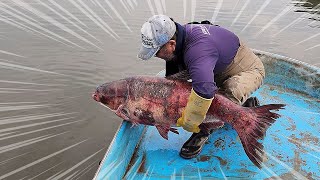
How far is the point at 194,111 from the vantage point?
102 inches

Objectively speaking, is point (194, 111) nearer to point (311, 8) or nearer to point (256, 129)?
point (256, 129)

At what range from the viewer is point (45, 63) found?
5.36 meters

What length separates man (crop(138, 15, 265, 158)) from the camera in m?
2.54

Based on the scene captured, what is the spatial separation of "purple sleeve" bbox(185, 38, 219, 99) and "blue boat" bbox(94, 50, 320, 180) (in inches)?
29.4

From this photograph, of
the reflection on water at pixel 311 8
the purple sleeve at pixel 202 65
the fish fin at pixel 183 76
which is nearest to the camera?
the purple sleeve at pixel 202 65

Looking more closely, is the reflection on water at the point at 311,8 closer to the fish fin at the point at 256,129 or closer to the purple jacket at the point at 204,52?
the purple jacket at the point at 204,52

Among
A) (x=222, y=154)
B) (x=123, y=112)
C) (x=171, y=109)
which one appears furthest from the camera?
(x=222, y=154)

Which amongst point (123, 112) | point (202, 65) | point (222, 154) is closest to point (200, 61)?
point (202, 65)

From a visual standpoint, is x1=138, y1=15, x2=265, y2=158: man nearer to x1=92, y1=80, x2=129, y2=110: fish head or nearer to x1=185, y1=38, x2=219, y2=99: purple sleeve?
x1=185, y1=38, x2=219, y2=99: purple sleeve

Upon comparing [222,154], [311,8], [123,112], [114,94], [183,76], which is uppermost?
[311,8]

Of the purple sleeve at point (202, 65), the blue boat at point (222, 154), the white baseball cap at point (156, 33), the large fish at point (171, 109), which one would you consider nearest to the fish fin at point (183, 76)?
the large fish at point (171, 109)

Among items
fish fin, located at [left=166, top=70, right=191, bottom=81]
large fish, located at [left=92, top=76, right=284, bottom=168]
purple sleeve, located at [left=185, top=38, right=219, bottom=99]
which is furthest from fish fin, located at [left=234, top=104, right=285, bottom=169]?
fish fin, located at [left=166, top=70, right=191, bottom=81]

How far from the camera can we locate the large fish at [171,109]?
268cm

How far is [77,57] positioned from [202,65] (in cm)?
346
